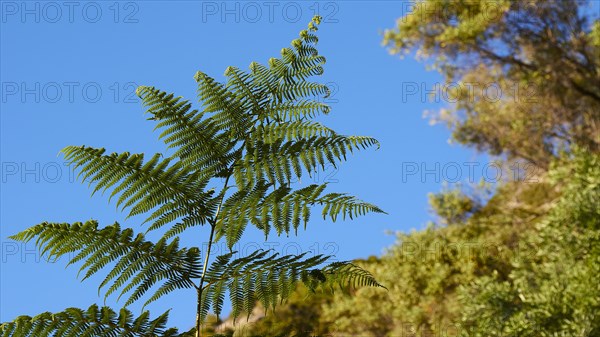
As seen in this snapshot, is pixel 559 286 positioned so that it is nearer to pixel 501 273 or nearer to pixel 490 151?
pixel 501 273

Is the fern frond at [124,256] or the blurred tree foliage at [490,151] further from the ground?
the blurred tree foliage at [490,151]

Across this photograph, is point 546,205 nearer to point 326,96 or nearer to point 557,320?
point 557,320

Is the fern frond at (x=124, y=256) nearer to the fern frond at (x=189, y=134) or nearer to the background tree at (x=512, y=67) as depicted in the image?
the fern frond at (x=189, y=134)

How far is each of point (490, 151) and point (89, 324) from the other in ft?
55.8

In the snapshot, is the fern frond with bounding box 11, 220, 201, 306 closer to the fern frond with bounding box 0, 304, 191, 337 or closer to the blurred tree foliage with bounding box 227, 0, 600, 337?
the fern frond with bounding box 0, 304, 191, 337

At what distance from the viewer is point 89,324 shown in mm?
2328

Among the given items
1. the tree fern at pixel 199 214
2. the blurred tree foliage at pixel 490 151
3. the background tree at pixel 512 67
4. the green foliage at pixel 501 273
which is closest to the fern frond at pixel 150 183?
the tree fern at pixel 199 214

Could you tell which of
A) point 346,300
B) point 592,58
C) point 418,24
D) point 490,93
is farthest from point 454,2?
point 346,300

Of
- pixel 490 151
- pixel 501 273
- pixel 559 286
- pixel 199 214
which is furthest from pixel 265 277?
pixel 490 151

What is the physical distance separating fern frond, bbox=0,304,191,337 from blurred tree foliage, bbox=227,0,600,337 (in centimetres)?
1068

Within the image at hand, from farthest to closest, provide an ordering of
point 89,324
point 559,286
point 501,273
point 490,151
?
point 490,151 < point 501,273 < point 559,286 < point 89,324

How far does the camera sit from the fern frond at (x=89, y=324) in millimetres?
2307

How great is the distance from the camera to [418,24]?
754 inches

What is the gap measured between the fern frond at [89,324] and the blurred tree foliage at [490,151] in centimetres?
1068
